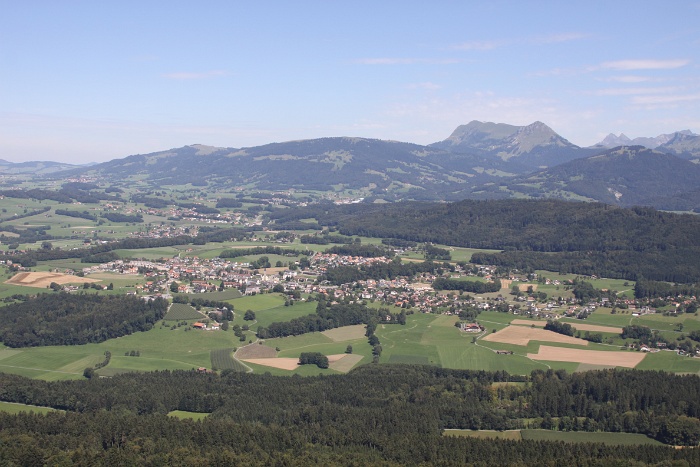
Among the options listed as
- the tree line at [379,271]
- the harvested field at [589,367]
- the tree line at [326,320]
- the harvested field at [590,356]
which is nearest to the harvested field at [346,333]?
the tree line at [326,320]

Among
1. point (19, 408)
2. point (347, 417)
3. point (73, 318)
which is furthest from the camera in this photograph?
point (73, 318)

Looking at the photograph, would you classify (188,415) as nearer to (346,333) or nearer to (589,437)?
(346,333)

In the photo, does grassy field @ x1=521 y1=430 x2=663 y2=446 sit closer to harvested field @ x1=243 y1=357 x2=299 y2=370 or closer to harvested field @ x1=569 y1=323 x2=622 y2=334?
harvested field @ x1=243 y1=357 x2=299 y2=370

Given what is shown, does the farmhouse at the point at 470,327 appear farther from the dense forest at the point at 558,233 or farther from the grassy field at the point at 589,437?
the dense forest at the point at 558,233

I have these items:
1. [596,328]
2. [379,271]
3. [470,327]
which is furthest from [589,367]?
[379,271]

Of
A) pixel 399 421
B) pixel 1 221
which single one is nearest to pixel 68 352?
pixel 399 421

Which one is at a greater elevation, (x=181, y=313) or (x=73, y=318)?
(x=73, y=318)

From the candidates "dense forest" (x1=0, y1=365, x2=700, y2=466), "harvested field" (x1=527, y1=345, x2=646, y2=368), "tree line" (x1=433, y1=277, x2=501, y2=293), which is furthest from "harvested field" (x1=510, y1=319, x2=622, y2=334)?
"dense forest" (x1=0, y1=365, x2=700, y2=466)
